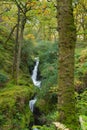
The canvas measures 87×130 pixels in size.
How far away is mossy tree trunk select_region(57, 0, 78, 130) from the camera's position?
3873 millimetres

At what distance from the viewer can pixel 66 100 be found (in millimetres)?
3867

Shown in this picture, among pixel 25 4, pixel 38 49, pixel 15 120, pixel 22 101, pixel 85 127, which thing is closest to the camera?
pixel 85 127

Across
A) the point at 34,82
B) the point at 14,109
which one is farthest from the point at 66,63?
the point at 34,82

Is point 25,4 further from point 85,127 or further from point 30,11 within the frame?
point 85,127

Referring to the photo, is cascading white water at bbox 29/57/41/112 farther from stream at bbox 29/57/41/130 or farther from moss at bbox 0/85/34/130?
moss at bbox 0/85/34/130

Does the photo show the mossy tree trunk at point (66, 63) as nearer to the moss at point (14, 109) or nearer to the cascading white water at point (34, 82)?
the moss at point (14, 109)

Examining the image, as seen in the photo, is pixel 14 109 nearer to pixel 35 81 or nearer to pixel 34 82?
pixel 34 82

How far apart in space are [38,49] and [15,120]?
38.5ft

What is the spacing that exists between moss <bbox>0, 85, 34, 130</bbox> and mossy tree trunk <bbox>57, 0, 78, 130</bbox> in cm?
665

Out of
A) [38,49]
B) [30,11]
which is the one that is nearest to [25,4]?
[30,11]

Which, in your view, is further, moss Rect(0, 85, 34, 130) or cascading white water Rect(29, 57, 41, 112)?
cascading white water Rect(29, 57, 41, 112)

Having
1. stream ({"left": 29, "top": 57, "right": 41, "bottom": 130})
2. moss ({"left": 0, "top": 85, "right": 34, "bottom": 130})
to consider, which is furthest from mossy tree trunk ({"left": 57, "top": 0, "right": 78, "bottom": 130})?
stream ({"left": 29, "top": 57, "right": 41, "bottom": 130})

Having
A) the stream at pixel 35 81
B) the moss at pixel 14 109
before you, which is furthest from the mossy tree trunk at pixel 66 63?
the stream at pixel 35 81

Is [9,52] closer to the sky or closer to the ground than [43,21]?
closer to the ground
